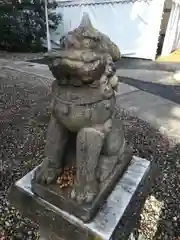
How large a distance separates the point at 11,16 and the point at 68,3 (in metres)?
1.76

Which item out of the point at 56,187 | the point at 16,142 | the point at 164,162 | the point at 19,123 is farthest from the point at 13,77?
the point at 56,187

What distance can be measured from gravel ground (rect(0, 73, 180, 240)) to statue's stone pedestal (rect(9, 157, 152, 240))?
178mm

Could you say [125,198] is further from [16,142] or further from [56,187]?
[16,142]

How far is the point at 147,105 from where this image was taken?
11.7 ft

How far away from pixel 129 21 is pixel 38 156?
5.87 meters

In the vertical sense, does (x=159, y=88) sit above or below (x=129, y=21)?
below

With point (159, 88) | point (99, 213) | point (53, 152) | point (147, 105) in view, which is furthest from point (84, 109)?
point (159, 88)

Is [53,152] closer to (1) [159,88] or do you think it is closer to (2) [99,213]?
(2) [99,213]

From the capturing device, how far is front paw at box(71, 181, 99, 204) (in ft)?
3.74

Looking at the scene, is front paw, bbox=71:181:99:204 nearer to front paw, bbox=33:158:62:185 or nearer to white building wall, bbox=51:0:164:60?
front paw, bbox=33:158:62:185

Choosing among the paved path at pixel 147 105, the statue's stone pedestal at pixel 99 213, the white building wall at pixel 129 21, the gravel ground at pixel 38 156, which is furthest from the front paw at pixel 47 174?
the white building wall at pixel 129 21

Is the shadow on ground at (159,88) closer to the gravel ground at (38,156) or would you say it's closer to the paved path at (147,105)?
the paved path at (147,105)

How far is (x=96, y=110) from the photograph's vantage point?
3.46 feet

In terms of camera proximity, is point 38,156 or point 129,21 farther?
point 129,21
